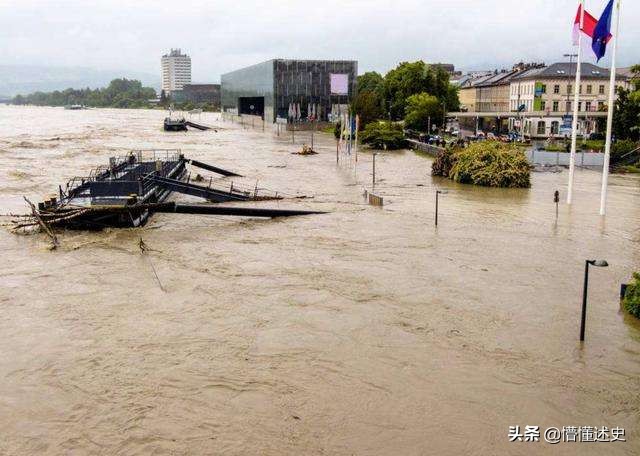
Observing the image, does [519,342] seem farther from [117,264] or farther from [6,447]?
[117,264]

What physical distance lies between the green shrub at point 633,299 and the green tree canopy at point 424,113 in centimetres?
6673

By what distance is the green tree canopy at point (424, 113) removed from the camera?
276ft

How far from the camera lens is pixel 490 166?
42344 mm

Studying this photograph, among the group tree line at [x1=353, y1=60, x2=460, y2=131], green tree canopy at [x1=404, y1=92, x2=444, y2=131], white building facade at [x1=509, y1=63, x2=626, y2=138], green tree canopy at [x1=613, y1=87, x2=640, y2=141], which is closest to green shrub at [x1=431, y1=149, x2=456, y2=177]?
green tree canopy at [x1=613, y1=87, x2=640, y2=141]

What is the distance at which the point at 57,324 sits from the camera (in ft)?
53.2

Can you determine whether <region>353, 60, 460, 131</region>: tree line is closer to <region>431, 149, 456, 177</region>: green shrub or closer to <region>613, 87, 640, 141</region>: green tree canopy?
<region>613, 87, 640, 141</region>: green tree canopy

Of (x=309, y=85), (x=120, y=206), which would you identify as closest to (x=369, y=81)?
(x=309, y=85)

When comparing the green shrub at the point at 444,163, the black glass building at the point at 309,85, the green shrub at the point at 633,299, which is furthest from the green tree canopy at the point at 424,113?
the green shrub at the point at 633,299

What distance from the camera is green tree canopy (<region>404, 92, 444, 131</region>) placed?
84000 millimetres

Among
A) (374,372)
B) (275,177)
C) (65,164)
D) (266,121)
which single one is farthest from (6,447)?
(266,121)

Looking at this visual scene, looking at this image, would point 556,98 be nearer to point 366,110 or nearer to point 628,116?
point 366,110

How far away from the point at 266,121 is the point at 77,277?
105371mm

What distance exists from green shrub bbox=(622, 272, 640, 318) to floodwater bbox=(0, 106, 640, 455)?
301 mm

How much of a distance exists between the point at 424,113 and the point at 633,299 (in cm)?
6906
